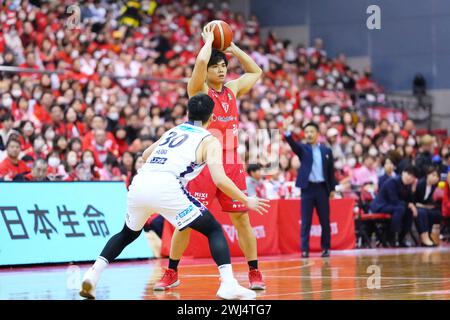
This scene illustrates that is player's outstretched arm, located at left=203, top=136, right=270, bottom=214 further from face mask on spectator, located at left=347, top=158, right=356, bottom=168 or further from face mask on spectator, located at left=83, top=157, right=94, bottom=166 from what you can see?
face mask on spectator, located at left=347, top=158, right=356, bottom=168

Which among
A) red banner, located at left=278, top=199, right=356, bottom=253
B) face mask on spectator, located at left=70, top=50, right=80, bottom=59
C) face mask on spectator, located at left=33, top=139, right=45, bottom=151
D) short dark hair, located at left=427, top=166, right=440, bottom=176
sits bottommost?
red banner, located at left=278, top=199, right=356, bottom=253

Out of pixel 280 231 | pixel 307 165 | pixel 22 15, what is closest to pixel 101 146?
pixel 280 231

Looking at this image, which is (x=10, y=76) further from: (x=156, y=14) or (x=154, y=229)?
(x=156, y=14)

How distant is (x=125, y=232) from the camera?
339 inches

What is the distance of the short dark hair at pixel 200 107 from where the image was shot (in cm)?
854

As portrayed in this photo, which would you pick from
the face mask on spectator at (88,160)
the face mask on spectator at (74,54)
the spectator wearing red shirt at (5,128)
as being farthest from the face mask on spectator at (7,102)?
the face mask on spectator at (74,54)

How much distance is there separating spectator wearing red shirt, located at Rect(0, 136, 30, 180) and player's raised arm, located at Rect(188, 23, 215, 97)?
19.0 feet

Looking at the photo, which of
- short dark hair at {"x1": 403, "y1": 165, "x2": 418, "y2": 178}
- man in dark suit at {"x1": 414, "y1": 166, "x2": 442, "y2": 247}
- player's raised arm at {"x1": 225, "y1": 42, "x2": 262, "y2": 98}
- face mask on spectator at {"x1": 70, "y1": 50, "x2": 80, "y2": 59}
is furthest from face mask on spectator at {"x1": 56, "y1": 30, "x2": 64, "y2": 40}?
player's raised arm at {"x1": 225, "y1": 42, "x2": 262, "y2": 98}

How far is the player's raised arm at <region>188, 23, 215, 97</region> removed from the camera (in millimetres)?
9508

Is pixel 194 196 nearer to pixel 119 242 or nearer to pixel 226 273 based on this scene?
pixel 119 242

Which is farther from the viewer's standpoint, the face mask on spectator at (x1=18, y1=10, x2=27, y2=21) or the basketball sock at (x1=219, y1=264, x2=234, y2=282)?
the face mask on spectator at (x1=18, y1=10, x2=27, y2=21)

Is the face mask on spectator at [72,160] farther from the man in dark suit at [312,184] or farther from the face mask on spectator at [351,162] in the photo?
the face mask on spectator at [351,162]

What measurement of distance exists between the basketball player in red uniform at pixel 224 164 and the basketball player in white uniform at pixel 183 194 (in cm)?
107

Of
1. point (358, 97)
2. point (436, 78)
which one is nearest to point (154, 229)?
point (358, 97)
